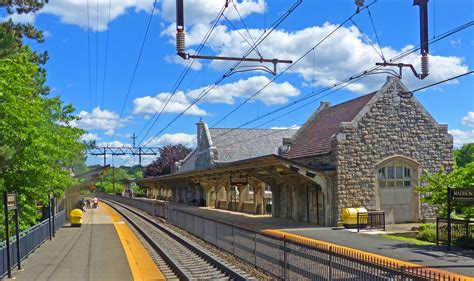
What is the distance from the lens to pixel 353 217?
2658 cm

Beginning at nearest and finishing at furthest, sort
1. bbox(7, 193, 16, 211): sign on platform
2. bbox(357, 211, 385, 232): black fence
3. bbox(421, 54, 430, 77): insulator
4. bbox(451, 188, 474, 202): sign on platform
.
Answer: bbox(421, 54, 430, 77): insulator → bbox(7, 193, 16, 211): sign on platform → bbox(451, 188, 474, 202): sign on platform → bbox(357, 211, 385, 232): black fence

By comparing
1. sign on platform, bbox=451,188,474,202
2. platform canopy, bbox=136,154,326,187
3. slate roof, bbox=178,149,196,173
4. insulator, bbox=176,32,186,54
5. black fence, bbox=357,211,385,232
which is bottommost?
black fence, bbox=357,211,385,232

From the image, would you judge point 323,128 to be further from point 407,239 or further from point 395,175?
point 407,239

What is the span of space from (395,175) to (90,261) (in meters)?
18.3

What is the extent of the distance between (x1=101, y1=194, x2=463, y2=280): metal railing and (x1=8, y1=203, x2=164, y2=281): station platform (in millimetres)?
2549

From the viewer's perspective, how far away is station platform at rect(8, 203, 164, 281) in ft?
47.6

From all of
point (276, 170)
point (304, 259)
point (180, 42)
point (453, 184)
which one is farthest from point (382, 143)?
point (304, 259)

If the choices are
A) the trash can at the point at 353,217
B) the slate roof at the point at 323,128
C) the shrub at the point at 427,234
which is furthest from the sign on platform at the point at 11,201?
the slate roof at the point at 323,128

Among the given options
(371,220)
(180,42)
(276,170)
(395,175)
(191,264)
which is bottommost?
(191,264)

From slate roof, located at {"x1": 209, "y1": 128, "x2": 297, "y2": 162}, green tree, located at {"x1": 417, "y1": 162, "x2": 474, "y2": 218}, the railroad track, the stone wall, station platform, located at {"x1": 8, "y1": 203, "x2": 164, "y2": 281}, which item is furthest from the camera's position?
slate roof, located at {"x1": 209, "y1": 128, "x2": 297, "y2": 162}

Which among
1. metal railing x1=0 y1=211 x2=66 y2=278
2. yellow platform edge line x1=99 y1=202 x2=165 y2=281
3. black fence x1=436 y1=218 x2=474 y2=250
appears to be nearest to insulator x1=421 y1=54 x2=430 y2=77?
black fence x1=436 y1=218 x2=474 y2=250

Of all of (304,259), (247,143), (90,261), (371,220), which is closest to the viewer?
(304,259)

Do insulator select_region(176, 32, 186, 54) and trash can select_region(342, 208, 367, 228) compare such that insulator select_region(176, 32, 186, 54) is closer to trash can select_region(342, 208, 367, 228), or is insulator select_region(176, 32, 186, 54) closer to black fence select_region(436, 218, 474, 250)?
black fence select_region(436, 218, 474, 250)

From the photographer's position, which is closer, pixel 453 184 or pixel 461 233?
pixel 461 233
